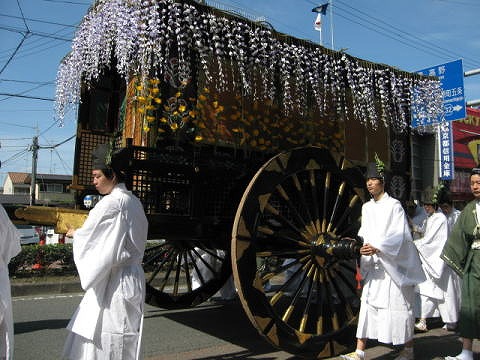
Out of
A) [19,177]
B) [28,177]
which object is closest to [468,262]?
[28,177]

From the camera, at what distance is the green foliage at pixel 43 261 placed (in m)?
9.47

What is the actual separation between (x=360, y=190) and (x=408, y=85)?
1962 millimetres

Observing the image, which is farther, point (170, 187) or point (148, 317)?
point (148, 317)

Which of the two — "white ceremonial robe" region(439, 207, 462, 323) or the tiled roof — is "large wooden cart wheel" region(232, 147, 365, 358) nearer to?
"white ceremonial robe" region(439, 207, 462, 323)

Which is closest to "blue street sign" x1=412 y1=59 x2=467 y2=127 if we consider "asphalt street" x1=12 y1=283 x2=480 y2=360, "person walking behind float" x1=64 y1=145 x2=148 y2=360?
"asphalt street" x1=12 y1=283 x2=480 y2=360

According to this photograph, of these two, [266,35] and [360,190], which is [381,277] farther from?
[266,35]

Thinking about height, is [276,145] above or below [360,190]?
above

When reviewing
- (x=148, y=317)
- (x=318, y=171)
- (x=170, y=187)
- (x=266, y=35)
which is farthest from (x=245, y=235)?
(x=148, y=317)

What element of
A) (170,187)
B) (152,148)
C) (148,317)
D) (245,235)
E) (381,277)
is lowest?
(148,317)

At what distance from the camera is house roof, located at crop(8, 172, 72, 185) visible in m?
51.1

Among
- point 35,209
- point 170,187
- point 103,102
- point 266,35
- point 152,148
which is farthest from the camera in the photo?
point 103,102

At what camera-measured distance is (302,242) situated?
466 centimetres

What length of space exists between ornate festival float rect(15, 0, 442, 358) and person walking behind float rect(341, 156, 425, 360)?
0.24 m

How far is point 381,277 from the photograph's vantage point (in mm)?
4383
